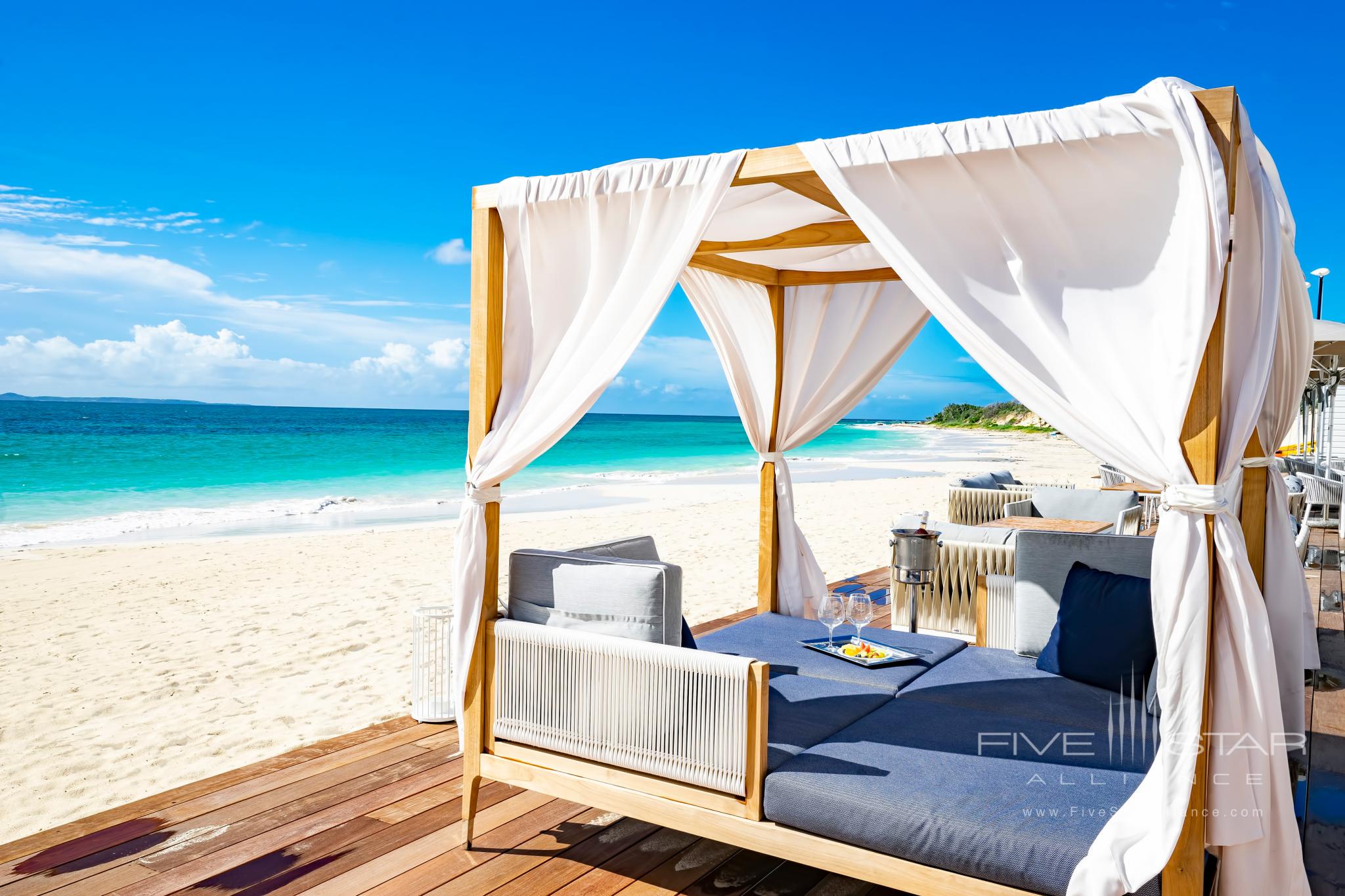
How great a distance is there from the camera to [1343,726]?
3.67 meters

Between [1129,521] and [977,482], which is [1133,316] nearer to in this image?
[1129,521]

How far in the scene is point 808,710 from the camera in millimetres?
2869

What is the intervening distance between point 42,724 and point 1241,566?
5.16 metres

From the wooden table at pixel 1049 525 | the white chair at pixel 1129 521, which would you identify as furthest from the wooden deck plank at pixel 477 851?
the white chair at pixel 1129 521

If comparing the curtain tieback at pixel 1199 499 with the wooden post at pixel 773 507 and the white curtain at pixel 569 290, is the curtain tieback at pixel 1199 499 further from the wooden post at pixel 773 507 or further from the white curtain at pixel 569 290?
the wooden post at pixel 773 507

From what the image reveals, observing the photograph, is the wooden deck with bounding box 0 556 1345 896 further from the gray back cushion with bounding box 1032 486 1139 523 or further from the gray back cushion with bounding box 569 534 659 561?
the gray back cushion with bounding box 1032 486 1139 523

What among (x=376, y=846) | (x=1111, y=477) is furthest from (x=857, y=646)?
(x=1111, y=477)

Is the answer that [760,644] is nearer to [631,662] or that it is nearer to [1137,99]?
[631,662]

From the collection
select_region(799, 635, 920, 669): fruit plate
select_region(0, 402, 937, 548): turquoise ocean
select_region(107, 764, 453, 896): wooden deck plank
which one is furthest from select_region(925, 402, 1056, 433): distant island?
select_region(107, 764, 453, 896): wooden deck plank

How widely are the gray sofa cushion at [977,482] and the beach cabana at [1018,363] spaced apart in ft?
14.0

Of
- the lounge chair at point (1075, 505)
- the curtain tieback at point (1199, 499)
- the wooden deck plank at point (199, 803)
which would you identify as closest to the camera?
the curtain tieback at point (1199, 499)

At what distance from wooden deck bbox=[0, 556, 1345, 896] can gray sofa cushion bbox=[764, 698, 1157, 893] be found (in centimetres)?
41

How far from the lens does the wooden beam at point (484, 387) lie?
2.93m

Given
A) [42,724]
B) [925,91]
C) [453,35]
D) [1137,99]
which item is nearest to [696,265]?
[1137,99]
